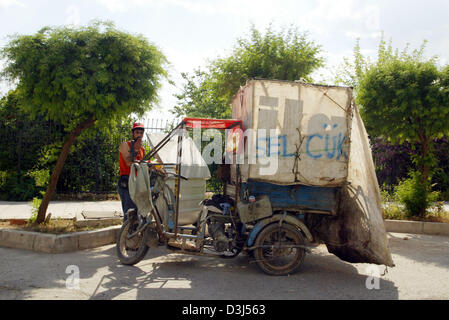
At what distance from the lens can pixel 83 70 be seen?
630 cm

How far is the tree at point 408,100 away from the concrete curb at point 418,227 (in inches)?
23.9

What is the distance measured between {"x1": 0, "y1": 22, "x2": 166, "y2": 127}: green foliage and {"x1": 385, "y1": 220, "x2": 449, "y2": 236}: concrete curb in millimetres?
6011

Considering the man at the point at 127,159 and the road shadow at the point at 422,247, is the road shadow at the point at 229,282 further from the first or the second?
the road shadow at the point at 422,247

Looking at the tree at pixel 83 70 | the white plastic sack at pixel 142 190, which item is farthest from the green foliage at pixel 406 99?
the white plastic sack at pixel 142 190

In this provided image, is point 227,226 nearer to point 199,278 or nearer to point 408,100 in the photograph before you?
point 199,278

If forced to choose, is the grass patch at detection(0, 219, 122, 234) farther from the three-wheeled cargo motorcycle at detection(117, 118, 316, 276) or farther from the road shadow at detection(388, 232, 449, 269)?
the road shadow at detection(388, 232, 449, 269)

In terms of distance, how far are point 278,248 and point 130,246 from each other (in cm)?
212

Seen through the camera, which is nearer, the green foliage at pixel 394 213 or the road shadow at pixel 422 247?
the road shadow at pixel 422 247

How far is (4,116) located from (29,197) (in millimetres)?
2716

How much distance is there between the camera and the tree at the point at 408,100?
315 inches

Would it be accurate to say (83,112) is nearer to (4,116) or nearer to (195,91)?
(4,116)

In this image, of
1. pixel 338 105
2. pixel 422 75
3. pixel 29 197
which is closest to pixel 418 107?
pixel 422 75

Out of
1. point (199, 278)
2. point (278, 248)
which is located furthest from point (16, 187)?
point (278, 248)

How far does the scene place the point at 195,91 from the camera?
23.4m
